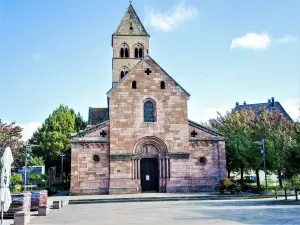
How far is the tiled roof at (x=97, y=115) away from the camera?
50938mm

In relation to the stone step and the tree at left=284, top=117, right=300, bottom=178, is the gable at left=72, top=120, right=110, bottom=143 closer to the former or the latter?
the stone step

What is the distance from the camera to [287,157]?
2244 centimetres

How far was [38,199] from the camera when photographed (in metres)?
Answer: 19.0

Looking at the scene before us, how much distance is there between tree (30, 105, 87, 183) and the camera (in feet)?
185

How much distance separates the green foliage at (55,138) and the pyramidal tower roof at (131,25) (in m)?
19.3

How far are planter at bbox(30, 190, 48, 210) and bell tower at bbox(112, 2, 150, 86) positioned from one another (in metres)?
32.9

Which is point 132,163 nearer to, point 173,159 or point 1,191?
point 173,159

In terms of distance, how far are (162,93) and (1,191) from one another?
2146 cm

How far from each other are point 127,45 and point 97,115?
40.3 ft

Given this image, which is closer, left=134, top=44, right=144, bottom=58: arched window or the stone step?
the stone step

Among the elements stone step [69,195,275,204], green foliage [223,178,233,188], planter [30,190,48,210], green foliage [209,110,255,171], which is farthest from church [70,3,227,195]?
planter [30,190,48,210]

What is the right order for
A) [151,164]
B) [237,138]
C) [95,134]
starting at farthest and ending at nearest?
[237,138] → [151,164] → [95,134]

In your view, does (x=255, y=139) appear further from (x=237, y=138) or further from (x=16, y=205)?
(x=16, y=205)

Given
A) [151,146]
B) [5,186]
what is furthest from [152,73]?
[5,186]
